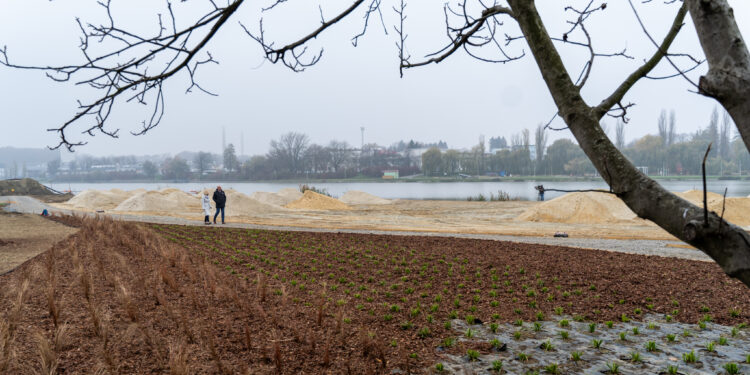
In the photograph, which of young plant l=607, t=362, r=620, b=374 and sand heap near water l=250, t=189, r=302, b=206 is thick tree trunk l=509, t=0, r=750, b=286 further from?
sand heap near water l=250, t=189, r=302, b=206

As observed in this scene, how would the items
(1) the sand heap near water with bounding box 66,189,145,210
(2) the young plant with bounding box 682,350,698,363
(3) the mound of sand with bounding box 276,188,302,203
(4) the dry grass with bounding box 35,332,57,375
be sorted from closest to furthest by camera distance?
(4) the dry grass with bounding box 35,332,57,375, (2) the young plant with bounding box 682,350,698,363, (1) the sand heap near water with bounding box 66,189,145,210, (3) the mound of sand with bounding box 276,188,302,203

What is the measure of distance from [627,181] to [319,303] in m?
5.07

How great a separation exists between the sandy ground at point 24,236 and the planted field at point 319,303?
0.70m

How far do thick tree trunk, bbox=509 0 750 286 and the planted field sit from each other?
2.88 metres

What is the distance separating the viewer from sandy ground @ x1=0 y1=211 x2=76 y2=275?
10547 millimetres

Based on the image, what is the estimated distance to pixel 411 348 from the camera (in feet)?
16.5

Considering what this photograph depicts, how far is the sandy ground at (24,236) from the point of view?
1055 cm

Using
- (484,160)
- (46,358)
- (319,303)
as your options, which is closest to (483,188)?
(484,160)

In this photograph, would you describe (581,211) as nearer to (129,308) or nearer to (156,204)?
(129,308)

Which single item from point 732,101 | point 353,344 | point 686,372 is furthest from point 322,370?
point 732,101

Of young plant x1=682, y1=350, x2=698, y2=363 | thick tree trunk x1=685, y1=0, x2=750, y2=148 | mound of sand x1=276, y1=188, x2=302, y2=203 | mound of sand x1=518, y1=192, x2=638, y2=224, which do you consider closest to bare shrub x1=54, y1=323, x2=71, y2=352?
thick tree trunk x1=685, y1=0, x2=750, y2=148

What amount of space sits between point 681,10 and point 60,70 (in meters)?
3.41

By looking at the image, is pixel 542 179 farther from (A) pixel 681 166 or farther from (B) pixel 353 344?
(B) pixel 353 344

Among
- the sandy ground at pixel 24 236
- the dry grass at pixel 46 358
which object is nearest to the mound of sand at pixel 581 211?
the sandy ground at pixel 24 236
